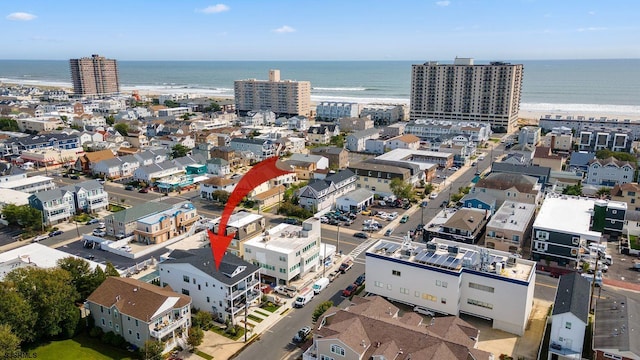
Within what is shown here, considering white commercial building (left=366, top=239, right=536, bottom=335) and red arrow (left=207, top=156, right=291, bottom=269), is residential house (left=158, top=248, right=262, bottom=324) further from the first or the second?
white commercial building (left=366, top=239, right=536, bottom=335)

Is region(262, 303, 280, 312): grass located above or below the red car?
below

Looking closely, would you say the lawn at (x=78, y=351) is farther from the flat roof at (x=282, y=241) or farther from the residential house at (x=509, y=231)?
the residential house at (x=509, y=231)

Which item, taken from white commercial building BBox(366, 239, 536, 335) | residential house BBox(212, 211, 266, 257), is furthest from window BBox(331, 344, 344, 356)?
residential house BBox(212, 211, 266, 257)

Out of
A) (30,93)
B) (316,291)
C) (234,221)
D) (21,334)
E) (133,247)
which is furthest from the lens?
(30,93)

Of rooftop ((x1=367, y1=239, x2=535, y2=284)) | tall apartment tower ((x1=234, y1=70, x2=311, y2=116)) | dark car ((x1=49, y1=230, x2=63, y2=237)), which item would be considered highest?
tall apartment tower ((x1=234, y1=70, x2=311, y2=116))

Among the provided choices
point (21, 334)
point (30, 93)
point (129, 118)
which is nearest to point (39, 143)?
point (129, 118)

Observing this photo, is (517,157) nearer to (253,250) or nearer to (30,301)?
(253,250)

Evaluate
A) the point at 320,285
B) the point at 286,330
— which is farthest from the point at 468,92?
the point at 286,330
